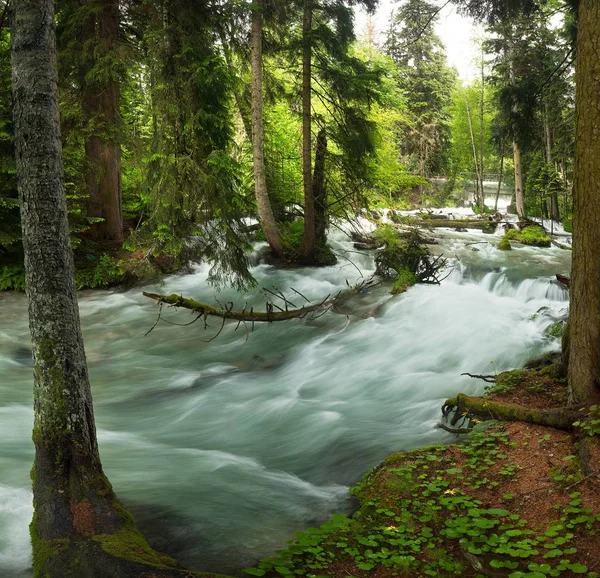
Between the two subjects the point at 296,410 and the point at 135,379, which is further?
the point at 135,379

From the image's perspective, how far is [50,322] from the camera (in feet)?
13.0

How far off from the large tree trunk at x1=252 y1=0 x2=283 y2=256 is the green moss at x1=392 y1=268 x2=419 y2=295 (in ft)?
13.1

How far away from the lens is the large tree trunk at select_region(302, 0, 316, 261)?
13852 mm

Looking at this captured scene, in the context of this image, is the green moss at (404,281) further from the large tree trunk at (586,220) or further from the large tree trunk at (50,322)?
the large tree trunk at (50,322)

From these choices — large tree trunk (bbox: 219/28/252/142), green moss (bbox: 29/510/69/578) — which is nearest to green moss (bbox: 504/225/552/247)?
large tree trunk (bbox: 219/28/252/142)

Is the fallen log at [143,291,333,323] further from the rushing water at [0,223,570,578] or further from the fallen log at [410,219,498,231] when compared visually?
the fallen log at [410,219,498,231]

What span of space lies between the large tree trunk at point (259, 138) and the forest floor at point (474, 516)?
9605 mm

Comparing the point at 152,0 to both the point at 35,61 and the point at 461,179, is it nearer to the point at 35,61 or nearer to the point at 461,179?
the point at 35,61

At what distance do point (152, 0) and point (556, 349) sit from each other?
9770 mm

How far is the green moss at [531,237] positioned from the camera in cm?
2048

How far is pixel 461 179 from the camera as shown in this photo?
47.5 m

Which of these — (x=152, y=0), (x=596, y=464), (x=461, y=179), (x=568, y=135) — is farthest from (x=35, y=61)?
(x=461, y=179)

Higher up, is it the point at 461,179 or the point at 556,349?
the point at 461,179

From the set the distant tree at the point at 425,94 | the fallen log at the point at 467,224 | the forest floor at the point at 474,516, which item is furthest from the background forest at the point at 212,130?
the distant tree at the point at 425,94
